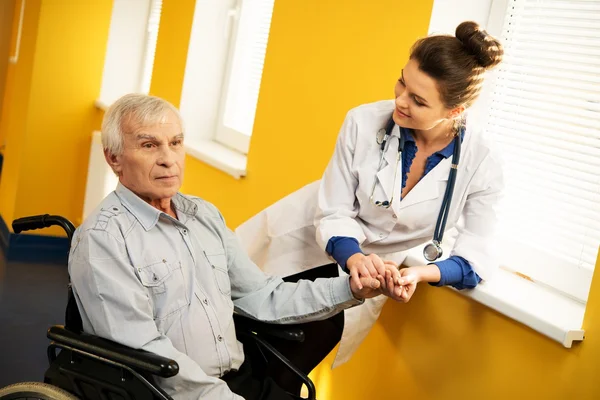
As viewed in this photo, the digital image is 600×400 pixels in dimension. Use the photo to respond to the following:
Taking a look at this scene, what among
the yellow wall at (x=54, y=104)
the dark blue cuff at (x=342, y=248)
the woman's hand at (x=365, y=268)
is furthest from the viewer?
the yellow wall at (x=54, y=104)

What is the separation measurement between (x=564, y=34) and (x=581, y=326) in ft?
3.17

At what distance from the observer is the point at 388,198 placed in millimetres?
2076

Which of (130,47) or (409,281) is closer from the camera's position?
(409,281)

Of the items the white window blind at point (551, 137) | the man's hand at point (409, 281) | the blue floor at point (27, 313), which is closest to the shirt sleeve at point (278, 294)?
the man's hand at point (409, 281)

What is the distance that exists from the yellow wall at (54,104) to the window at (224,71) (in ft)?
4.15

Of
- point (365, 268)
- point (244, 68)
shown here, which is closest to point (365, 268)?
point (365, 268)

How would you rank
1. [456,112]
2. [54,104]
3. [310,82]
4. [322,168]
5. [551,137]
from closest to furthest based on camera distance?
1. [456,112]
2. [551,137]
3. [322,168]
4. [310,82]
5. [54,104]

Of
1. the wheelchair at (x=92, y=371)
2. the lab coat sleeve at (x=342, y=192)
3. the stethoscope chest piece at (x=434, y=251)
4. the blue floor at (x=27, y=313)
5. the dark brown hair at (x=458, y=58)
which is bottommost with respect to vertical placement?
the blue floor at (x=27, y=313)

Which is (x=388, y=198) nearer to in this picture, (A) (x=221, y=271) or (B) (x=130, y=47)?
(A) (x=221, y=271)

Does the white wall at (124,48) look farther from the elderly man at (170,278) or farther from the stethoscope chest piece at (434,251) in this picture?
the stethoscope chest piece at (434,251)

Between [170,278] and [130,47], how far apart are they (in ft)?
12.5

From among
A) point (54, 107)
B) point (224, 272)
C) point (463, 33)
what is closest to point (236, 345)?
point (224, 272)

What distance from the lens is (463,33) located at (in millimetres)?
1928

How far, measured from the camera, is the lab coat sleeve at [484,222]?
2.05 metres
